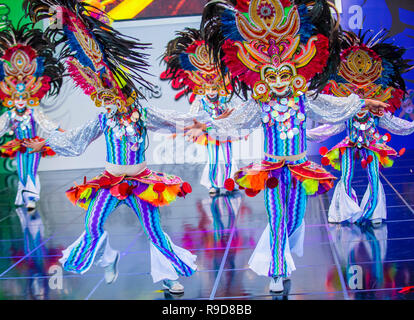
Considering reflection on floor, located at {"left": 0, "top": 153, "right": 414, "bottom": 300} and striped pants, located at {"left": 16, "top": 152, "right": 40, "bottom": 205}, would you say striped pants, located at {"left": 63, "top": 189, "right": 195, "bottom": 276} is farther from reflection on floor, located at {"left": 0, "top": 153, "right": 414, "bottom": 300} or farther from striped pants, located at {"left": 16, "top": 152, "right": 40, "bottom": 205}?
striped pants, located at {"left": 16, "top": 152, "right": 40, "bottom": 205}

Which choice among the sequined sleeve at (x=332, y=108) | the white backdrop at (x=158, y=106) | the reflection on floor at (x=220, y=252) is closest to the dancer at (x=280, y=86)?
the sequined sleeve at (x=332, y=108)

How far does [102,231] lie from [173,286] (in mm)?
647

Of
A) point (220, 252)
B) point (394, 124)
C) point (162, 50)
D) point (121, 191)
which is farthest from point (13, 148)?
point (394, 124)

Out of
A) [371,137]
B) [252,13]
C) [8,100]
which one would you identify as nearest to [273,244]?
[252,13]

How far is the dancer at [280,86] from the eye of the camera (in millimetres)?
4000

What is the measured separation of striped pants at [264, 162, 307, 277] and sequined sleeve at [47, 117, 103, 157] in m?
1.34

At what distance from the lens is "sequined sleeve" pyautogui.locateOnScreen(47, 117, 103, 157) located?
4.32m

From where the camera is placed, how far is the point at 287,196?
4070 millimetres

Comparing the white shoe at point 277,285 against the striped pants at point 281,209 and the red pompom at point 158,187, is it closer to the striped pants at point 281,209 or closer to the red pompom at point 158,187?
the striped pants at point 281,209

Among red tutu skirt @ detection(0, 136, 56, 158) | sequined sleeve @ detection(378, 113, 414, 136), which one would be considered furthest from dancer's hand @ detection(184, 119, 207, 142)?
red tutu skirt @ detection(0, 136, 56, 158)
